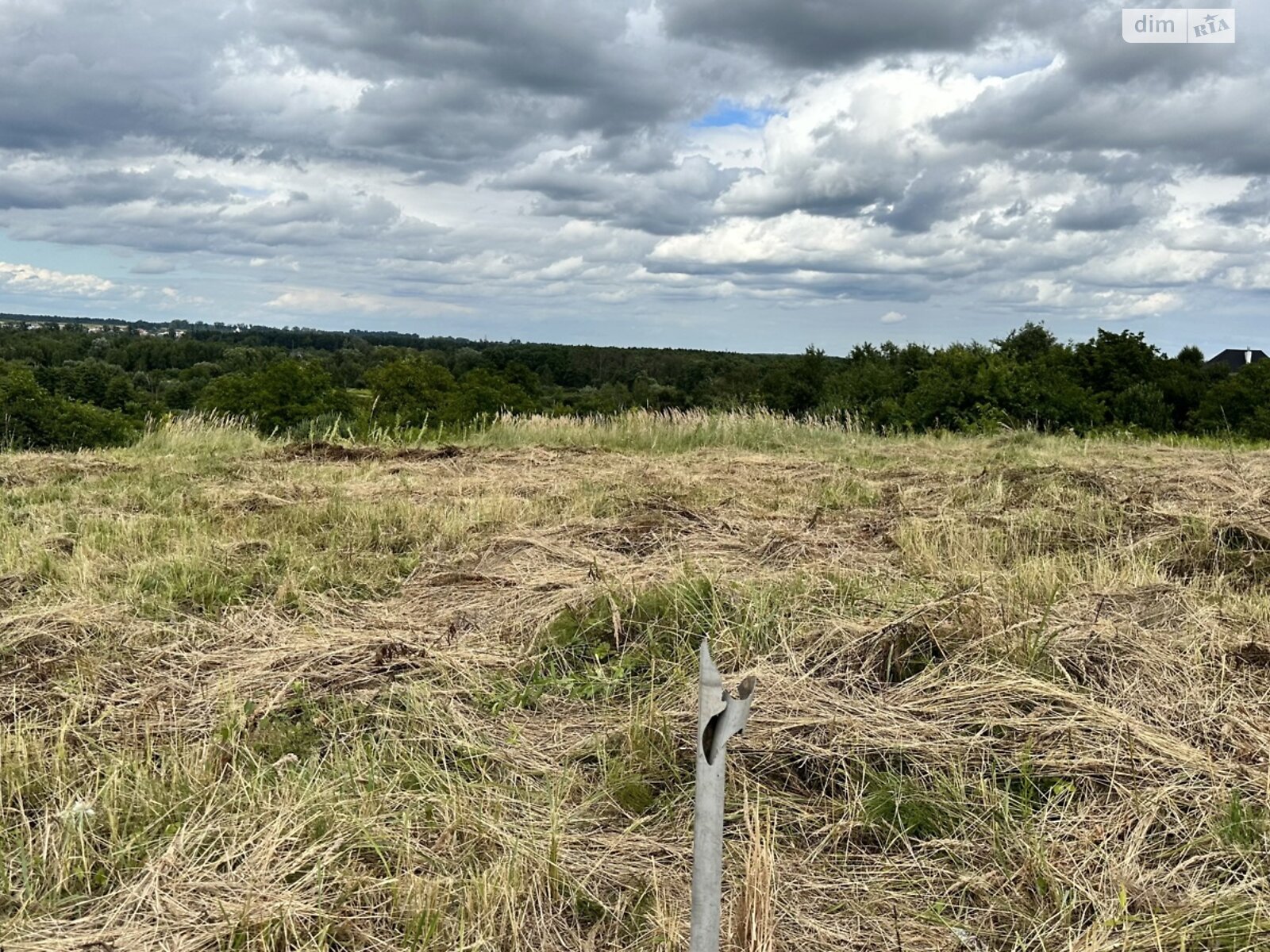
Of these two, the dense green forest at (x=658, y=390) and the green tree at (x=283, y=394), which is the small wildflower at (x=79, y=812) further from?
the green tree at (x=283, y=394)

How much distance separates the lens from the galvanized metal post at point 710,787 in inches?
53.0

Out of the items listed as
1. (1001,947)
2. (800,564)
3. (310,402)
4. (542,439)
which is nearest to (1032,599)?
(800,564)

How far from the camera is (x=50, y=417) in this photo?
15430 millimetres

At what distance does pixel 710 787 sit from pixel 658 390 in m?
41.8

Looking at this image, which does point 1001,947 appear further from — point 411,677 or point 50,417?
point 50,417

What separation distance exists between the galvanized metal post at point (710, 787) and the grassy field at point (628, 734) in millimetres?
426

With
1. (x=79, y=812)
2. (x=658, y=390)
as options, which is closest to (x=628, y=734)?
(x=79, y=812)

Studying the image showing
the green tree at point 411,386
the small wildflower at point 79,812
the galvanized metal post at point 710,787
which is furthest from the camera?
the green tree at point 411,386

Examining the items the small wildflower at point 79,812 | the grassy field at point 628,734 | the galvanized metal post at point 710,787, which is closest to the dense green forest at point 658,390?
the grassy field at point 628,734

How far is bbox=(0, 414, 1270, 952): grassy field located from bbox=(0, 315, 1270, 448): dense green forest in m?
9.25

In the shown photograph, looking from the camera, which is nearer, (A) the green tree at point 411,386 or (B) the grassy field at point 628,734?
(B) the grassy field at point 628,734

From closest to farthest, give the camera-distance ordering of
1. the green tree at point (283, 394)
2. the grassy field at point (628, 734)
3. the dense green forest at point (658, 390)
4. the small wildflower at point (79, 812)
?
1. the grassy field at point (628, 734)
2. the small wildflower at point (79, 812)
3. the dense green forest at point (658, 390)
4. the green tree at point (283, 394)

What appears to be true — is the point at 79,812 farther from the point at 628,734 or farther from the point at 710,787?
the point at 710,787

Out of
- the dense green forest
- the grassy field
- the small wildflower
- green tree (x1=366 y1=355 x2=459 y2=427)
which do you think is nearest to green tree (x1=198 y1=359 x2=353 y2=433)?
the dense green forest
